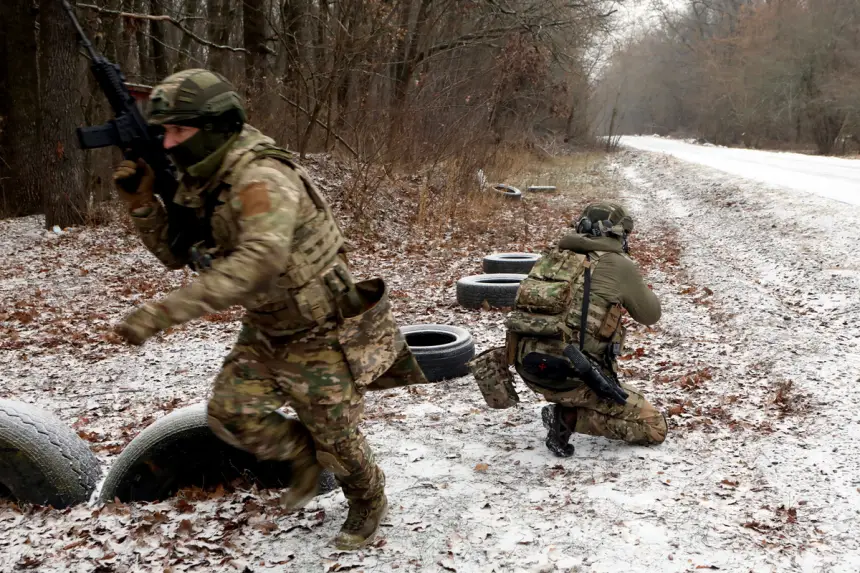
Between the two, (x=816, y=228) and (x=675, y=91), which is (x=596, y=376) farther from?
(x=675, y=91)

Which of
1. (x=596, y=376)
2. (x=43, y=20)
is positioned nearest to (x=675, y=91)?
(x=43, y=20)

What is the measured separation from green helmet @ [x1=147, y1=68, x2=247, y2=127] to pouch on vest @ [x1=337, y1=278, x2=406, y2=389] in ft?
3.10

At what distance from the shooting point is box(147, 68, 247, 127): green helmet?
2.63 metres

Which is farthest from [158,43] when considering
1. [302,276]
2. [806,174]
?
[302,276]

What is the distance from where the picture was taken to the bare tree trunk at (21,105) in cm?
1257

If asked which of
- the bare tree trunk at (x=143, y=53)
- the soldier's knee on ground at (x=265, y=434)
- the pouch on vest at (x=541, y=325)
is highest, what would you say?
the bare tree trunk at (x=143, y=53)

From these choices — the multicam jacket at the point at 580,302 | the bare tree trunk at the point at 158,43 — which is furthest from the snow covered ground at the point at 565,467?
the bare tree trunk at the point at 158,43

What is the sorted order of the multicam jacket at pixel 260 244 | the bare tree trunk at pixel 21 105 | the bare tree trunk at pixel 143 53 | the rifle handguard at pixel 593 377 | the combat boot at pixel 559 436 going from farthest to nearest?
the bare tree trunk at pixel 143 53 < the bare tree trunk at pixel 21 105 < the combat boot at pixel 559 436 < the rifle handguard at pixel 593 377 < the multicam jacket at pixel 260 244

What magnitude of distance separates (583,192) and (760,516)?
56.2 ft

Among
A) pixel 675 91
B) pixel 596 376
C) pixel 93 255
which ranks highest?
pixel 675 91

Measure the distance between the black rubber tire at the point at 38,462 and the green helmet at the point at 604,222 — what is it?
326 cm

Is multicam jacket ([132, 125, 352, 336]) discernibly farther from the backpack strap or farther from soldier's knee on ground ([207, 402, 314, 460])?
the backpack strap

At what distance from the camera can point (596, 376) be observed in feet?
13.2

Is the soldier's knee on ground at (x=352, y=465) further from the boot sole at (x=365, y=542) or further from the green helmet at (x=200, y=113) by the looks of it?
the green helmet at (x=200, y=113)
